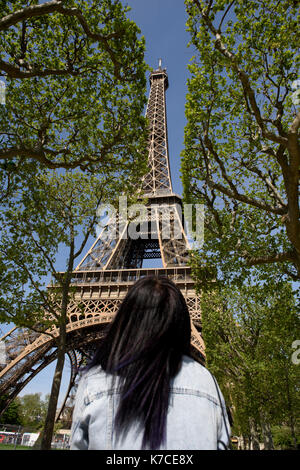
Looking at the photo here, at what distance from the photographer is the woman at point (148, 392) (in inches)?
49.3

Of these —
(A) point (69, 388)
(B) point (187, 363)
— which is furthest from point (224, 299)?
(A) point (69, 388)

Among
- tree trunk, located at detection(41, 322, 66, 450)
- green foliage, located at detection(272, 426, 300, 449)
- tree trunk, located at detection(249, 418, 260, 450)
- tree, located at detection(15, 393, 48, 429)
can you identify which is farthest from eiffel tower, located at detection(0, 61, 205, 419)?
tree, located at detection(15, 393, 48, 429)

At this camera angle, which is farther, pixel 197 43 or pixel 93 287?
pixel 93 287

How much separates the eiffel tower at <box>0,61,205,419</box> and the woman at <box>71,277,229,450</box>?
13.5 meters

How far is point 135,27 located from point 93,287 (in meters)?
20.6

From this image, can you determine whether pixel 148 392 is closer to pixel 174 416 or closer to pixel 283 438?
pixel 174 416

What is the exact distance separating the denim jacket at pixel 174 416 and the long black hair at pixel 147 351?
35 millimetres

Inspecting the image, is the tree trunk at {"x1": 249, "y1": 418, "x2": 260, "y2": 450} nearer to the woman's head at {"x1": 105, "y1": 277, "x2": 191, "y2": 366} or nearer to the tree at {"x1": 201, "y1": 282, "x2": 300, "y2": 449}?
the tree at {"x1": 201, "y1": 282, "x2": 300, "y2": 449}

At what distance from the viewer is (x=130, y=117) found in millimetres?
8562

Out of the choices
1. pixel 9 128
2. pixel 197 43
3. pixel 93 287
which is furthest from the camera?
pixel 93 287

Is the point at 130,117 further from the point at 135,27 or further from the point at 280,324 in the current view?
the point at 280,324

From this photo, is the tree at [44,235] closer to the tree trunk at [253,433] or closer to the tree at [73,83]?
the tree at [73,83]

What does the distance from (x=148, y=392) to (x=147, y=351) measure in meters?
0.17

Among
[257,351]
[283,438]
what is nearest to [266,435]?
[257,351]
